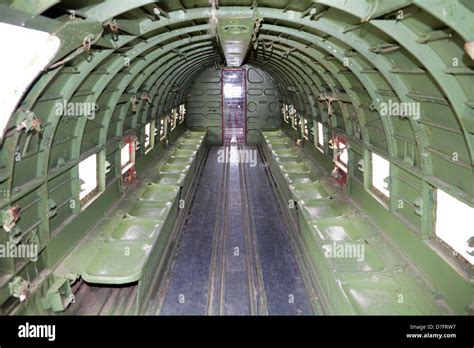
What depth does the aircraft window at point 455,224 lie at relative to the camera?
5.73 metres

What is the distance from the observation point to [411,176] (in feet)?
24.2

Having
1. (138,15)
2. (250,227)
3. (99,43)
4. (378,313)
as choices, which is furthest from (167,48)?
(378,313)

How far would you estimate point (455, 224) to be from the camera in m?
6.06

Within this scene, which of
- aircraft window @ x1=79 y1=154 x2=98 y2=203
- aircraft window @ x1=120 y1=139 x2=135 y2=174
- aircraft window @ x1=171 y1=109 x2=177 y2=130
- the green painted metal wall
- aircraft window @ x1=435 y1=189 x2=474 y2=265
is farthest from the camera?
the green painted metal wall

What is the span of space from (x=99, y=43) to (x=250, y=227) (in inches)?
300

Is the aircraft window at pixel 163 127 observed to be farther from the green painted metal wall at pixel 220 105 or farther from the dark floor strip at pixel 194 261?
the green painted metal wall at pixel 220 105

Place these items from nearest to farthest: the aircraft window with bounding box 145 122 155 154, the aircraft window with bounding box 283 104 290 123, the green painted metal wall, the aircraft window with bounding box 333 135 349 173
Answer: the aircraft window with bounding box 333 135 349 173
the aircraft window with bounding box 145 122 155 154
the aircraft window with bounding box 283 104 290 123
the green painted metal wall

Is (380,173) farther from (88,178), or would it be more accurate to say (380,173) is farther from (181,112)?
(181,112)

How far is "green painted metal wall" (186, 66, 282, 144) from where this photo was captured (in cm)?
2302

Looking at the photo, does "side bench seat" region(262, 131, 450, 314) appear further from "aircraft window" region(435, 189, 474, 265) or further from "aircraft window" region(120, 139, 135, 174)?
"aircraft window" region(120, 139, 135, 174)

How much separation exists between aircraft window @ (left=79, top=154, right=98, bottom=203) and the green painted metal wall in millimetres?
14598

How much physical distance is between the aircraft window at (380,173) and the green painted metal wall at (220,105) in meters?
14.6

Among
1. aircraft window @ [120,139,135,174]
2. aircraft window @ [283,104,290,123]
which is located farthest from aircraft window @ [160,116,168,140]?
aircraft window @ [283,104,290,123]
